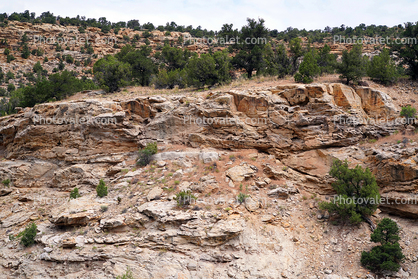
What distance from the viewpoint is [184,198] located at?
14.3m

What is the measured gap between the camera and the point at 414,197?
13938 mm

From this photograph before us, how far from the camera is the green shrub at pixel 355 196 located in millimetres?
13836

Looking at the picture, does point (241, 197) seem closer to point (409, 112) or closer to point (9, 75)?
point (409, 112)

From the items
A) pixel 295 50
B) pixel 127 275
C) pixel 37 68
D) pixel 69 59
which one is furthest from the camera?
pixel 69 59

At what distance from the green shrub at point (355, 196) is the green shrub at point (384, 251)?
119 centimetres

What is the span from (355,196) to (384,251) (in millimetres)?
3049

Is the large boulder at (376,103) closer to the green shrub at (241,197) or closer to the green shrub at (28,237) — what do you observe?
the green shrub at (241,197)

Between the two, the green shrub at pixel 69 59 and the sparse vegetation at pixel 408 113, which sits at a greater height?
the green shrub at pixel 69 59

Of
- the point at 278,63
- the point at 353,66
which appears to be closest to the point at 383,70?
the point at 353,66

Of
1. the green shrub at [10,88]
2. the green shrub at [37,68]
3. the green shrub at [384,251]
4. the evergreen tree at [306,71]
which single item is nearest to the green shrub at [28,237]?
the green shrub at [384,251]

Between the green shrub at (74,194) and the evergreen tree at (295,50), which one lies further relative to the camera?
the evergreen tree at (295,50)

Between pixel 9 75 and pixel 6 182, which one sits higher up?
pixel 9 75

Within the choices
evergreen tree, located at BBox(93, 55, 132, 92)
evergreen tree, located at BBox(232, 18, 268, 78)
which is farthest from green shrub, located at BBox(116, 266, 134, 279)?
evergreen tree, located at BBox(232, 18, 268, 78)

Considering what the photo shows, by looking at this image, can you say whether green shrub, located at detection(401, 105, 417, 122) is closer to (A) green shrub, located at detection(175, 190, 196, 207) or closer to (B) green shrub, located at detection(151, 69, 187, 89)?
(A) green shrub, located at detection(175, 190, 196, 207)
